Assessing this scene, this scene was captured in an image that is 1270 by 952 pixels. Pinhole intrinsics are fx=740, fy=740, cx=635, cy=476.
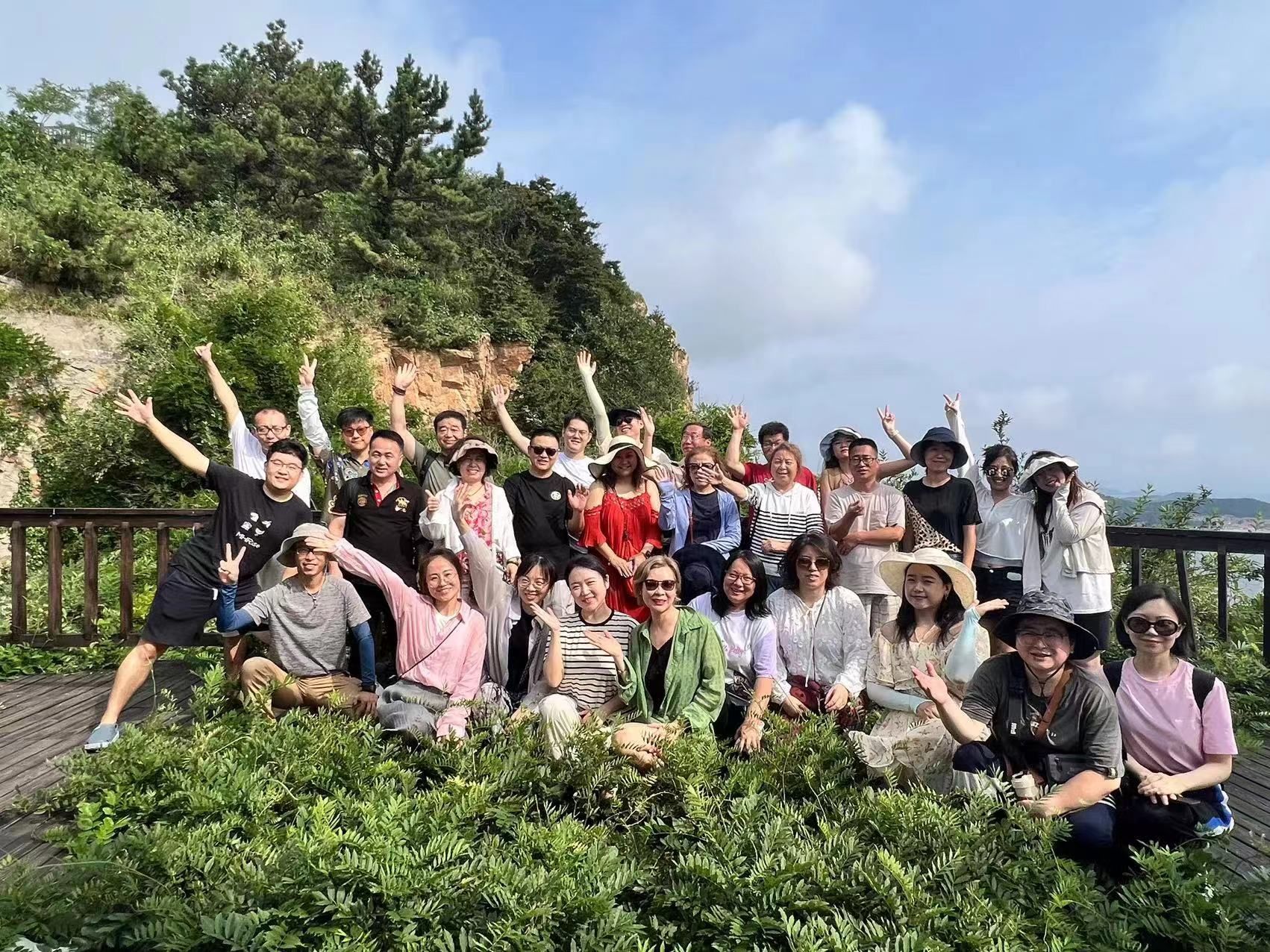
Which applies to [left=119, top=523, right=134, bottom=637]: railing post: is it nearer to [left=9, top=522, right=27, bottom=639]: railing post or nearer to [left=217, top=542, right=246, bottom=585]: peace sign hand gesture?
[left=9, top=522, right=27, bottom=639]: railing post

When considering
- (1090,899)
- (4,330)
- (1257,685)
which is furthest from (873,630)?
(4,330)

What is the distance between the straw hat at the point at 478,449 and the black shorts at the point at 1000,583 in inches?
133

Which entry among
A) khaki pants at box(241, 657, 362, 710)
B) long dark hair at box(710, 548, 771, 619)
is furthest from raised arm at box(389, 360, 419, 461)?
long dark hair at box(710, 548, 771, 619)

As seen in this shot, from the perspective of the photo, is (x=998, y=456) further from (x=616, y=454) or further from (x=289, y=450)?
(x=289, y=450)

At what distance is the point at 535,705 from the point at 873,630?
6.76ft

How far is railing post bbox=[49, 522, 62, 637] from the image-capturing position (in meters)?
6.28

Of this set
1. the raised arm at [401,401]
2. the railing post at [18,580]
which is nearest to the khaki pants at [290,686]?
the raised arm at [401,401]

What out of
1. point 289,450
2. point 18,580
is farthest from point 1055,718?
point 18,580

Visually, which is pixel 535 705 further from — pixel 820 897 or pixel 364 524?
pixel 820 897

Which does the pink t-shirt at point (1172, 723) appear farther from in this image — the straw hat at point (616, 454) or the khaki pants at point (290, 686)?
the khaki pants at point (290, 686)

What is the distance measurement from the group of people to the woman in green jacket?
0.01 m

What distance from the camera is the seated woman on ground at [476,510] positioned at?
4758 mm

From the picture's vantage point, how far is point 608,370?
990 inches

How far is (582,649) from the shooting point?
4156 mm
